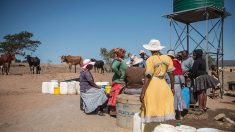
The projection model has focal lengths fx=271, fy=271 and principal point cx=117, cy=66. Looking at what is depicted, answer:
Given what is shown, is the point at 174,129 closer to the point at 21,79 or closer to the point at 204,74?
the point at 204,74

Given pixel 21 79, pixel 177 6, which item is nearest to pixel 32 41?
pixel 21 79

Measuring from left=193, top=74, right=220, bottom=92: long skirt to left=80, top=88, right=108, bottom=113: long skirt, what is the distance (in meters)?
2.80

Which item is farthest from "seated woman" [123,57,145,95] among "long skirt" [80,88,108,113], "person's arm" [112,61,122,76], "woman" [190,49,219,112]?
"woman" [190,49,219,112]

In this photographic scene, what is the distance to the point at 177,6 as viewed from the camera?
44.8 ft

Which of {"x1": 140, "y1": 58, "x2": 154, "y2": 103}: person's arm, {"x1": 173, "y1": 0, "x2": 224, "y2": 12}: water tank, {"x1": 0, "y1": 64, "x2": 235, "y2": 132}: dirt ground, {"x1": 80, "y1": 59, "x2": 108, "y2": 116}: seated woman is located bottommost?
{"x1": 0, "y1": 64, "x2": 235, "y2": 132}: dirt ground

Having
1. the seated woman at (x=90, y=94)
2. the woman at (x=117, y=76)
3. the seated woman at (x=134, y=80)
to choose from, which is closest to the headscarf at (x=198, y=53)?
the seated woman at (x=134, y=80)

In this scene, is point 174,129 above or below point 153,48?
below

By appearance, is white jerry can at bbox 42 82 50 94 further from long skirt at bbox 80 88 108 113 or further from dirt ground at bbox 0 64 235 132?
long skirt at bbox 80 88 108 113

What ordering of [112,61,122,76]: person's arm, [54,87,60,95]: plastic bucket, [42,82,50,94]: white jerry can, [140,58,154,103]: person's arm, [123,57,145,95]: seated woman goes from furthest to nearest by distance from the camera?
1. [42,82,50,94]: white jerry can
2. [54,87,60,95]: plastic bucket
3. [112,61,122,76]: person's arm
4. [123,57,145,95]: seated woman
5. [140,58,154,103]: person's arm

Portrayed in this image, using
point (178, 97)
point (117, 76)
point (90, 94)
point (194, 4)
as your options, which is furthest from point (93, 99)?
point (194, 4)

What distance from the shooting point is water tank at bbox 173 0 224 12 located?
498 inches

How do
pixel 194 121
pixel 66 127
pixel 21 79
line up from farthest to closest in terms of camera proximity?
pixel 21 79, pixel 194 121, pixel 66 127

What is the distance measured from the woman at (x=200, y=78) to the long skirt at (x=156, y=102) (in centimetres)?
344

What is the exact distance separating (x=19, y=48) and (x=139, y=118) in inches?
2053
